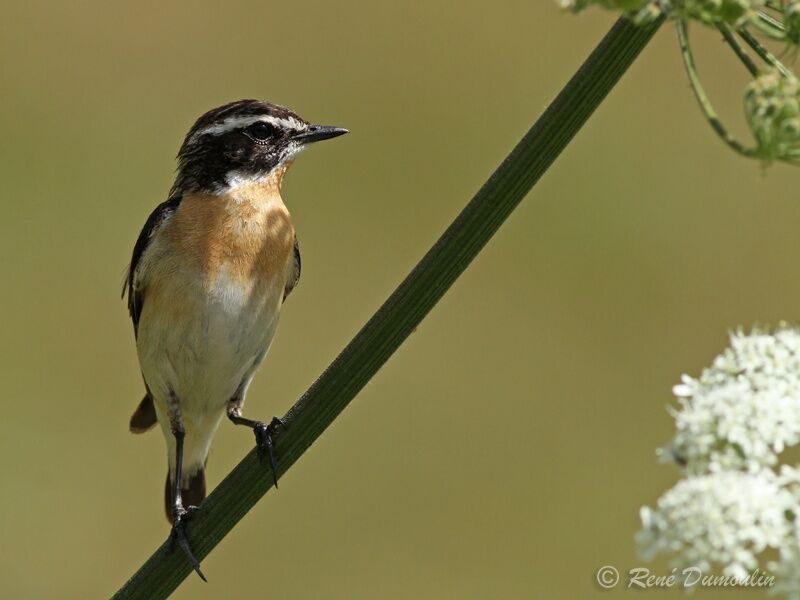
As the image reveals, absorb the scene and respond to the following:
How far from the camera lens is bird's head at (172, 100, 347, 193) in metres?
5.58

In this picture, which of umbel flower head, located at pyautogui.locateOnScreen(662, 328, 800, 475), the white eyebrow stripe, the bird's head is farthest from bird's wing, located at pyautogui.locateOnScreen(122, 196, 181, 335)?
umbel flower head, located at pyautogui.locateOnScreen(662, 328, 800, 475)

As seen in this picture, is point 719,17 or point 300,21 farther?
point 300,21

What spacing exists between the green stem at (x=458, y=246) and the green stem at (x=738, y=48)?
0.14 meters

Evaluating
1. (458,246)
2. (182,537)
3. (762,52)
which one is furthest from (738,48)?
(182,537)

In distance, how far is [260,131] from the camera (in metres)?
5.61

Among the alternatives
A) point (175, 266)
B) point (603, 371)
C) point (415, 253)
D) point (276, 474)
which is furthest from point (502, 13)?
point (276, 474)

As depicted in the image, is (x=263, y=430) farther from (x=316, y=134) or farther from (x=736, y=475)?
(x=736, y=475)

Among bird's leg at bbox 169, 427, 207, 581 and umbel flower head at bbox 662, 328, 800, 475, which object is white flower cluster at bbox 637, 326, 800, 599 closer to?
umbel flower head at bbox 662, 328, 800, 475

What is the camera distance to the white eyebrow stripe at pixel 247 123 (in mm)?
5562

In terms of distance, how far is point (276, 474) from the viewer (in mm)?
3395

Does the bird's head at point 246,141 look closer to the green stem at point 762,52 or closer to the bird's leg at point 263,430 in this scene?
the bird's leg at point 263,430

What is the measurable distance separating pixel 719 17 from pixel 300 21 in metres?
15.1

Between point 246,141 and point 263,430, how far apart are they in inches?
57.0

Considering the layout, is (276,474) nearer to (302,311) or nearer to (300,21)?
(302,311)
